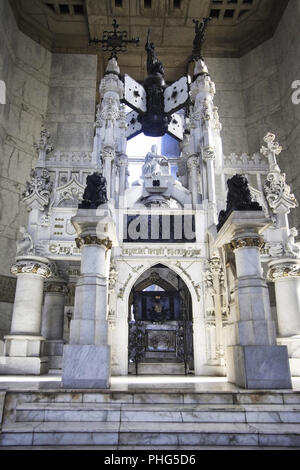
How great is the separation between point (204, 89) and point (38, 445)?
16121 mm

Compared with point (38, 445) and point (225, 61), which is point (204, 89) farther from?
point (38, 445)

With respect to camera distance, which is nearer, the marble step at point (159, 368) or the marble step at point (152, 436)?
the marble step at point (152, 436)

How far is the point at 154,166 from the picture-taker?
17.1 metres

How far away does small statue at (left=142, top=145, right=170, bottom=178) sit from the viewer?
16.8 metres

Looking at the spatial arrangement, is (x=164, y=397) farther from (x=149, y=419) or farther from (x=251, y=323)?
(x=251, y=323)

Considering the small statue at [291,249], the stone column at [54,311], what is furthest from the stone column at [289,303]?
the stone column at [54,311]

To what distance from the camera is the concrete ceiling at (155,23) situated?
22.2 metres

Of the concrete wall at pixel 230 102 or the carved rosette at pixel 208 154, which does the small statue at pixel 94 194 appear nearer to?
the carved rosette at pixel 208 154

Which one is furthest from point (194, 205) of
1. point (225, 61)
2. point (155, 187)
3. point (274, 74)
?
point (225, 61)

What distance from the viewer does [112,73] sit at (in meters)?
17.9

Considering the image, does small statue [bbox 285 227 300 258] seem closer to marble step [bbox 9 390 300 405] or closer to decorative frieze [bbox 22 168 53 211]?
marble step [bbox 9 390 300 405]

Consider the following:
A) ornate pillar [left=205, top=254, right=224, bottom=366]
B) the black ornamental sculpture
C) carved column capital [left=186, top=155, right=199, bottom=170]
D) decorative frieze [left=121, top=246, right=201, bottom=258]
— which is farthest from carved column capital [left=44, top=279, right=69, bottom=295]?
the black ornamental sculpture

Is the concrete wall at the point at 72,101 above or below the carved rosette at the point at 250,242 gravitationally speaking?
above

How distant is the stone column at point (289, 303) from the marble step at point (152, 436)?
6508 mm
